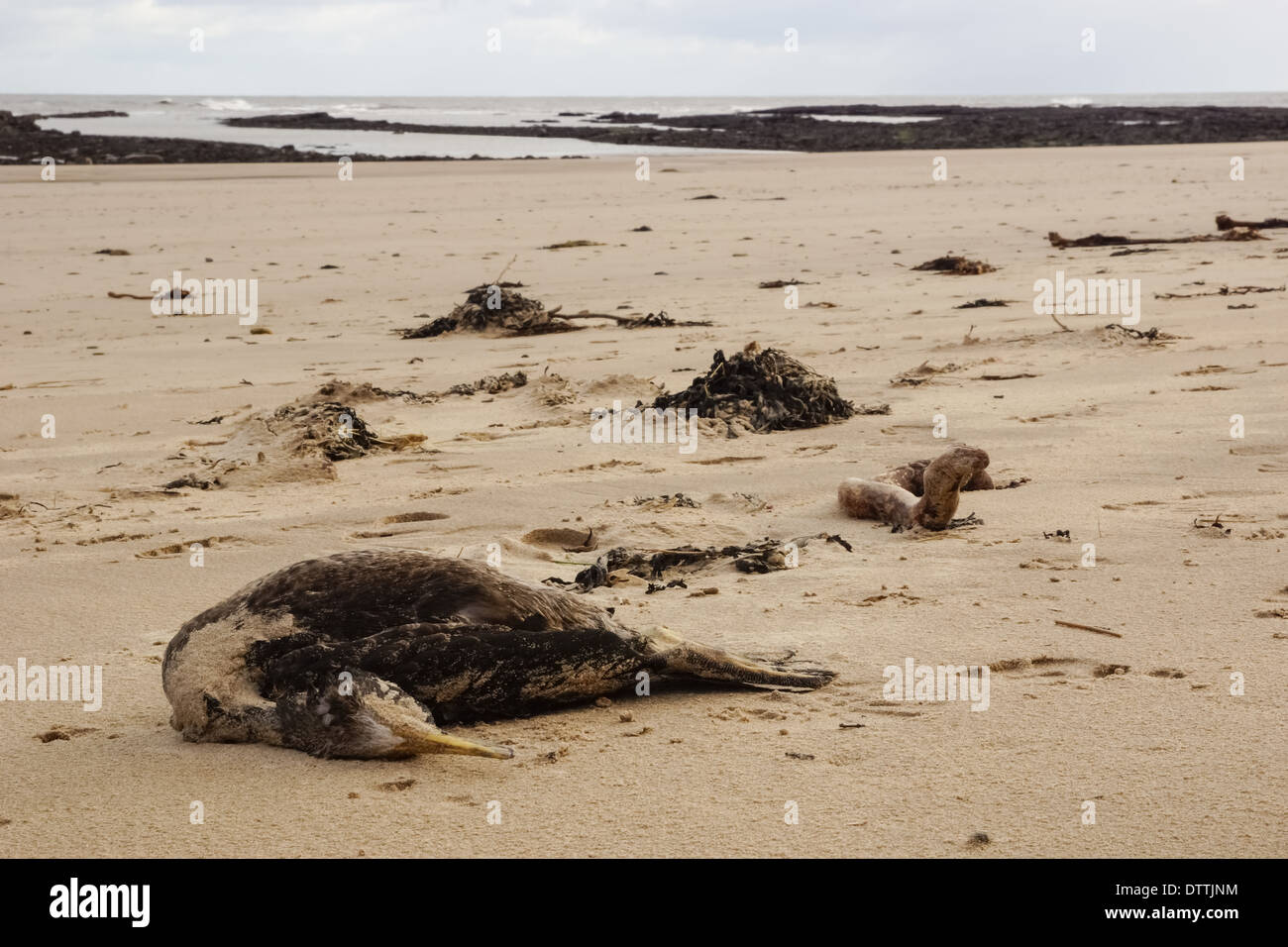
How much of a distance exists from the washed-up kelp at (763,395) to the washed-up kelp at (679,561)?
7.64 feet

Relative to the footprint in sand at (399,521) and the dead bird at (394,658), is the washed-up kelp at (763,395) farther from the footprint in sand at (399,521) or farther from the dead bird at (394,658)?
the dead bird at (394,658)

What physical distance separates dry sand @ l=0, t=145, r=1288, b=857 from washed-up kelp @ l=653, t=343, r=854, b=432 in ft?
0.62

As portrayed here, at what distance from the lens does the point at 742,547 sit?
15.9 ft

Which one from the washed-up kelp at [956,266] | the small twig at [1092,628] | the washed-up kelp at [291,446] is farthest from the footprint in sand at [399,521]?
the washed-up kelp at [956,266]

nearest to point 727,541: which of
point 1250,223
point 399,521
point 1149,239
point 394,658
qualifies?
point 399,521

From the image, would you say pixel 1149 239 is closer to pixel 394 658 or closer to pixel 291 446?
pixel 291 446

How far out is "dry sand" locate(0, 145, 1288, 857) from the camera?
112 inches

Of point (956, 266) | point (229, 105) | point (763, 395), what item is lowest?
point (763, 395)

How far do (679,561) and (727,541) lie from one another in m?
0.44

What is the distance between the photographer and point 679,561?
15.7 feet

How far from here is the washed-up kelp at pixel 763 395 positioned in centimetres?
722
